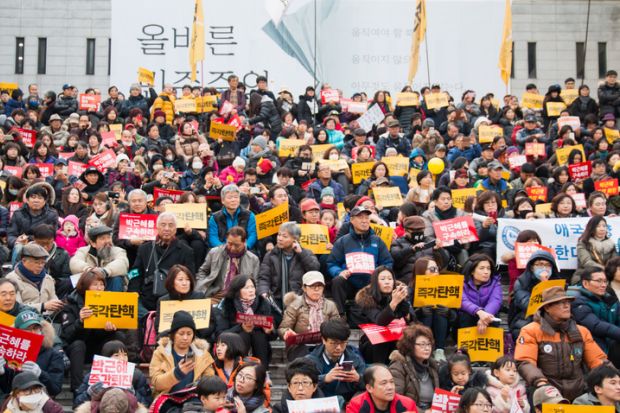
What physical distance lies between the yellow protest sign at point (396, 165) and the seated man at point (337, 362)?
7.11 metres

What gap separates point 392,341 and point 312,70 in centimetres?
1762

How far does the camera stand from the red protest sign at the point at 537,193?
1507 cm

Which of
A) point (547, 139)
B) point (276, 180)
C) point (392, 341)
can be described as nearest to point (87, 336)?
point (392, 341)

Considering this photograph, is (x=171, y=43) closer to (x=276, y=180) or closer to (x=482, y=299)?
(x=276, y=180)

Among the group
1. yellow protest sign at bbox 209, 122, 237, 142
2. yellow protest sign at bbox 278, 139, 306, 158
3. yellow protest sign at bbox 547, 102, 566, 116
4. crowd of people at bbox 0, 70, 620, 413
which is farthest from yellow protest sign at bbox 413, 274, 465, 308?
yellow protest sign at bbox 547, 102, 566, 116

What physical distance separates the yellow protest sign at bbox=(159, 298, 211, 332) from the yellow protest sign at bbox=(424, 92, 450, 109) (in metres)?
12.5

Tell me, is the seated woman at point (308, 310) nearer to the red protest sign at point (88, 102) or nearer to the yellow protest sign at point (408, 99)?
the yellow protest sign at point (408, 99)

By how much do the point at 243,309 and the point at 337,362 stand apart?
1.23m

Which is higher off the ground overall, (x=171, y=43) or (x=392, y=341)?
(x=171, y=43)

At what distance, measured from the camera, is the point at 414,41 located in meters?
24.6

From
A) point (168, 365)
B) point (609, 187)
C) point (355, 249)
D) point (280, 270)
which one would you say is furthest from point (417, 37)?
point (168, 365)

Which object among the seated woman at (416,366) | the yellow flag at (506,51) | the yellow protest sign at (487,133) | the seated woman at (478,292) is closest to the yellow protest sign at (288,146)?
the yellow protest sign at (487,133)

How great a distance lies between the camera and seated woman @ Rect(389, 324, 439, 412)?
9.70 meters

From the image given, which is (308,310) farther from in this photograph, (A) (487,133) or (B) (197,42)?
(B) (197,42)
